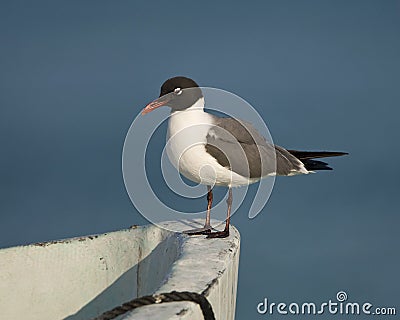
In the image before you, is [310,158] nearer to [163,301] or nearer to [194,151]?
[194,151]

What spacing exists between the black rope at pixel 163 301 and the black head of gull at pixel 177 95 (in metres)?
1.19

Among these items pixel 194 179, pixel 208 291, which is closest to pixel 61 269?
pixel 194 179

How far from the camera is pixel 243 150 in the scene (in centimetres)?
255

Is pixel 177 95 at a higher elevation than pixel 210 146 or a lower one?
higher

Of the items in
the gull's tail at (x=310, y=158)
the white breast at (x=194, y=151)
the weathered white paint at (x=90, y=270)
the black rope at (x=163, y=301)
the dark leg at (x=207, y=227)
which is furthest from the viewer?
the gull's tail at (x=310, y=158)

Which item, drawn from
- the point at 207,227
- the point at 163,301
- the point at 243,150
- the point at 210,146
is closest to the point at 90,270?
the point at 207,227

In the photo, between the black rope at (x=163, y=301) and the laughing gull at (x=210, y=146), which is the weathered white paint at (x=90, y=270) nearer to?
the laughing gull at (x=210, y=146)

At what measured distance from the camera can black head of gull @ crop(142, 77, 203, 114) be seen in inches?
103

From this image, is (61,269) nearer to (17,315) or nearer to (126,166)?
(17,315)

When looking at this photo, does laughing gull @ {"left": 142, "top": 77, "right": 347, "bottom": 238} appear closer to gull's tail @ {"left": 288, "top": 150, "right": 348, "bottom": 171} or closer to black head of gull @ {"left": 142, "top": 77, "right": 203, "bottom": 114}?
black head of gull @ {"left": 142, "top": 77, "right": 203, "bottom": 114}

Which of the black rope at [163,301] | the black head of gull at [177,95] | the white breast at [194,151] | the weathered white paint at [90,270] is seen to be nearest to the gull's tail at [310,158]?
the white breast at [194,151]

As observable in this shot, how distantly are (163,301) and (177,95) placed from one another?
1.26 meters

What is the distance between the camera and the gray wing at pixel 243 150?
249cm

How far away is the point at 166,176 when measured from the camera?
104 inches
